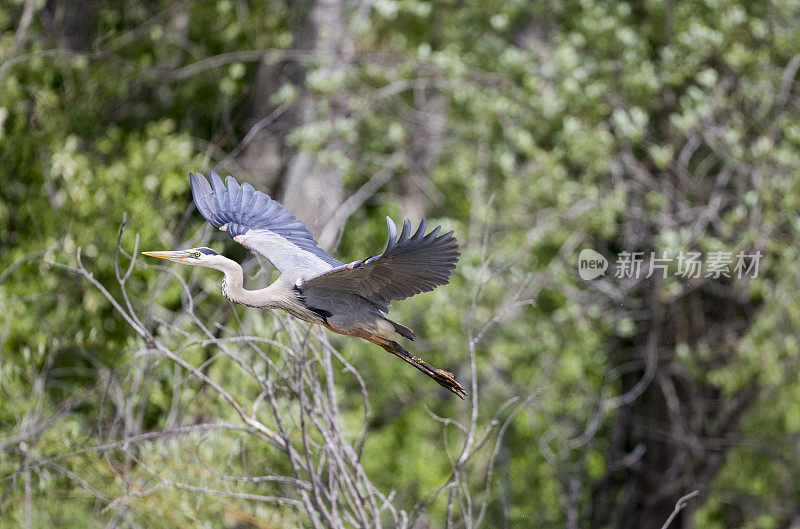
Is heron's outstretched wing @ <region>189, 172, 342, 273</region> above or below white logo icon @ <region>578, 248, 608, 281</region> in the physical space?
above

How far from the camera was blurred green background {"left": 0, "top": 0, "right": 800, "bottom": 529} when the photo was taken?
612cm

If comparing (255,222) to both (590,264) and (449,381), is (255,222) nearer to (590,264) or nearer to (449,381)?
(449,381)

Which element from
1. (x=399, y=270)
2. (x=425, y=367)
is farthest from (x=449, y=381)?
(x=399, y=270)

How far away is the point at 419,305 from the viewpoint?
7516 millimetres

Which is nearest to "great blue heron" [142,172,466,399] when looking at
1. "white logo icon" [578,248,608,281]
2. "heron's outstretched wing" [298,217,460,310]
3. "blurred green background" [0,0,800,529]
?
"heron's outstretched wing" [298,217,460,310]

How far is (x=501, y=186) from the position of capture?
791 cm

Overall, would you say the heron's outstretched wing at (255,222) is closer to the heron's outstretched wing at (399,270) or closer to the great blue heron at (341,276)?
the great blue heron at (341,276)

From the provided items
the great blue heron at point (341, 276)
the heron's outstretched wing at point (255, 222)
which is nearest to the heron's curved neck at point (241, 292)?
the great blue heron at point (341, 276)

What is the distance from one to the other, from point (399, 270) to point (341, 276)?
114mm

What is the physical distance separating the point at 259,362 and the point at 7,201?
2.22 metres

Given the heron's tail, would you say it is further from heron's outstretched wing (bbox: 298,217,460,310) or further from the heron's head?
the heron's head

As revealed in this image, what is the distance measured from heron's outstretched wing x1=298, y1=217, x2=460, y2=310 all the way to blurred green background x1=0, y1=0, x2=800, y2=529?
3215 millimetres

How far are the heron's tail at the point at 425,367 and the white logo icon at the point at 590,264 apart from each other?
5.11 m

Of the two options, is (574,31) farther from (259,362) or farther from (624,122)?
(259,362)
